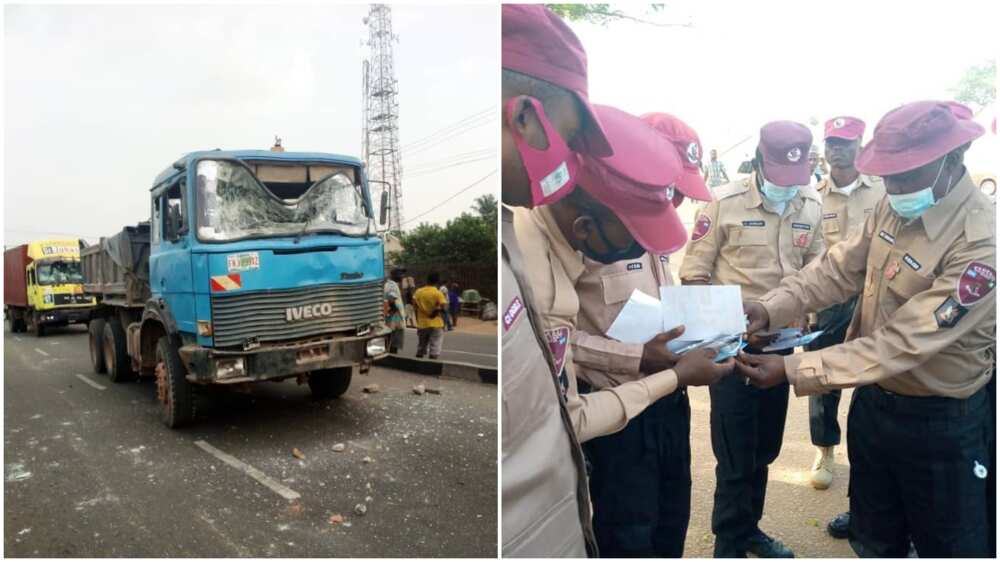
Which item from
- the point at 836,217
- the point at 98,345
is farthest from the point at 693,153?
the point at 98,345

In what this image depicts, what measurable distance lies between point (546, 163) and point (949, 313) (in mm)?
1136

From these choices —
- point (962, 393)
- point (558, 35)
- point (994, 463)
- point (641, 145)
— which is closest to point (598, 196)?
point (641, 145)

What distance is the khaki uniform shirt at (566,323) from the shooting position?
1588 millimetres

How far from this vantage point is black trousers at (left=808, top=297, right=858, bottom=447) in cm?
214

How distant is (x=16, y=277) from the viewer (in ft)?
46.5

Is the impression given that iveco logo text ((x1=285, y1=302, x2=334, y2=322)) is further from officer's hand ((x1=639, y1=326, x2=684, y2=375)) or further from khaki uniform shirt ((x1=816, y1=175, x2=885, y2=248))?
khaki uniform shirt ((x1=816, y1=175, x2=885, y2=248))

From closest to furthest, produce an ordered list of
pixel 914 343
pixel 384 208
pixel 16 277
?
pixel 914 343 < pixel 384 208 < pixel 16 277

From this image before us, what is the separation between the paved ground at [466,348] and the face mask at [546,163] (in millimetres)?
5579

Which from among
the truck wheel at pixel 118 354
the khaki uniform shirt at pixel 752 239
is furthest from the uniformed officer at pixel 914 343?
the truck wheel at pixel 118 354

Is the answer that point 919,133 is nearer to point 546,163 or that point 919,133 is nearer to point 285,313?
point 546,163

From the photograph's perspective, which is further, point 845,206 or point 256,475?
point 256,475

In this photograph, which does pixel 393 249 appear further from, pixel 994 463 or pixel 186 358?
pixel 994 463

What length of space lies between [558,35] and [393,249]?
16.9 meters

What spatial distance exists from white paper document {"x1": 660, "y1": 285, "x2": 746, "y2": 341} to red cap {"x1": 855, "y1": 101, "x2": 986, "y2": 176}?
562mm
